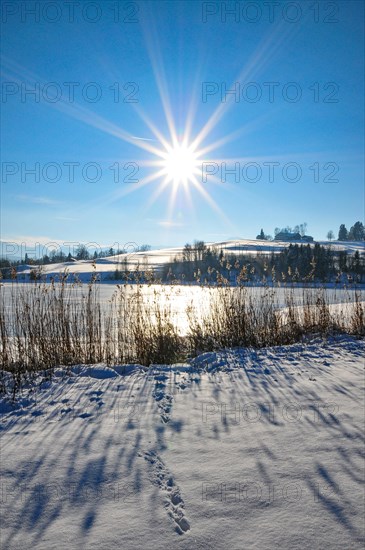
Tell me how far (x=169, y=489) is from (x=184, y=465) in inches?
11.3

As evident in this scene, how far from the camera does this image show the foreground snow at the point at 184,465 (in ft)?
5.99

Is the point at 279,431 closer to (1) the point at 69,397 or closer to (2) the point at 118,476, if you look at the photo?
(2) the point at 118,476

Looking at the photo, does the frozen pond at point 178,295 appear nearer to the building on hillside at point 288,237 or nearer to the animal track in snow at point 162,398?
the animal track in snow at point 162,398

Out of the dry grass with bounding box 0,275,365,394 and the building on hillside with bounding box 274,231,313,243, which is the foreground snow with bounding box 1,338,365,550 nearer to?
the dry grass with bounding box 0,275,365,394

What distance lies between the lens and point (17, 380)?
13.7 feet

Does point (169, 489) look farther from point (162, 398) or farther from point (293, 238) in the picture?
point (293, 238)

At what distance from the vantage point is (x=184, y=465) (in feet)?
7.99

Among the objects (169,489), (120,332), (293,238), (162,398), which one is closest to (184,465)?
(169,489)

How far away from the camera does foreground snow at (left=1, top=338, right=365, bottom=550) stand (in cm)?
183

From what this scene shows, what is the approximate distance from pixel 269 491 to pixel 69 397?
241cm

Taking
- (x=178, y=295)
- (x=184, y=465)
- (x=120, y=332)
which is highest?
(x=178, y=295)

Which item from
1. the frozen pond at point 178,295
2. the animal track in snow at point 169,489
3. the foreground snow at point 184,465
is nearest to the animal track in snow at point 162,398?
the foreground snow at point 184,465

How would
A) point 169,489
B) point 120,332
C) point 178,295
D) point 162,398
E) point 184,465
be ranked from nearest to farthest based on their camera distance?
1. point 169,489
2. point 184,465
3. point 162,398
4. point 120,332
5. point 178,295

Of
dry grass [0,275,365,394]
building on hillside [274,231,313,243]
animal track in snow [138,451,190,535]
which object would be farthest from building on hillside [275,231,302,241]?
animal track in snow [138,451,190,535]
